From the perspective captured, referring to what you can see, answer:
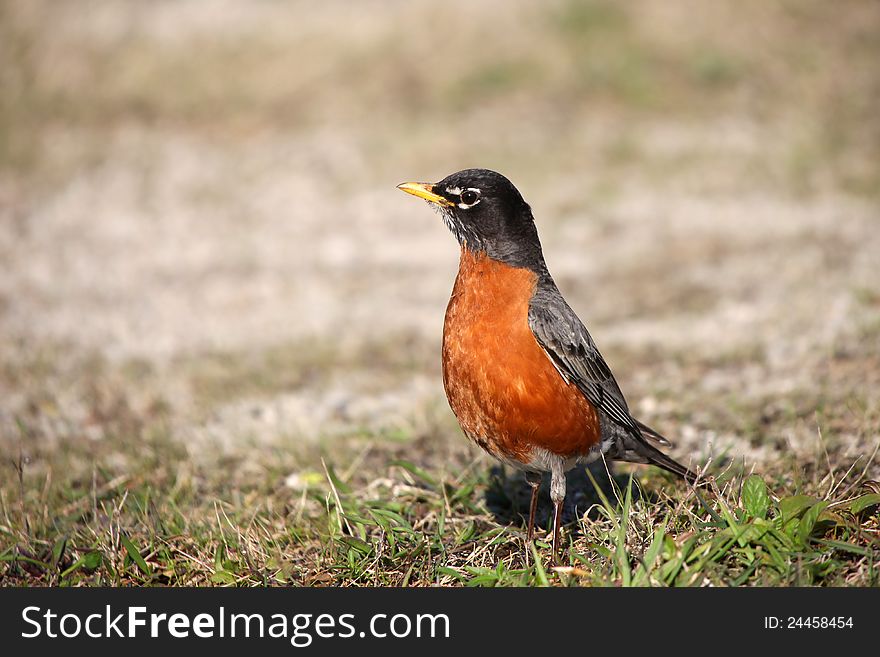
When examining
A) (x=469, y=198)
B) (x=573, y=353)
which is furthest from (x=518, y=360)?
(x=469, y=198)

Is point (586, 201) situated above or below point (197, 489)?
above

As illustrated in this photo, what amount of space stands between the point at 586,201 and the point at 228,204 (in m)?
5.80

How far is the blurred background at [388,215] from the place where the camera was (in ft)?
23.9

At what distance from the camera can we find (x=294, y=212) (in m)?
14.5

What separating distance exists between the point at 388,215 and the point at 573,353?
9618 millimetres

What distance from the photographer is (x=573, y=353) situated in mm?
4719

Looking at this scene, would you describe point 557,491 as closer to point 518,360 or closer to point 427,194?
point 518,360

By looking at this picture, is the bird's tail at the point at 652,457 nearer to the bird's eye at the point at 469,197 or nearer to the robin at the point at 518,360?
the robin at the point at 518,360

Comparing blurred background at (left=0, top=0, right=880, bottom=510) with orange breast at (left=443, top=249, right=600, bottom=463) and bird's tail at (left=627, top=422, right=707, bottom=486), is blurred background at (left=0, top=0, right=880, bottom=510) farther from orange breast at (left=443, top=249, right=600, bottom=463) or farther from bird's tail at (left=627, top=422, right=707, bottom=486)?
orange breast at (left=443, top=249, right=600, bottom=463)

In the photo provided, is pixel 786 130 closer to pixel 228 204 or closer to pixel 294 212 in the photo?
pixel 294 212

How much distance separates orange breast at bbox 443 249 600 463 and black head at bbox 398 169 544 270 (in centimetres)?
15

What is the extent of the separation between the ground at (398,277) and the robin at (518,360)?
376 mm

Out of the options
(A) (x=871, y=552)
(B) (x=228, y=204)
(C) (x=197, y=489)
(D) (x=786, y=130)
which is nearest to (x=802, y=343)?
(A) (x=871, y=552)
